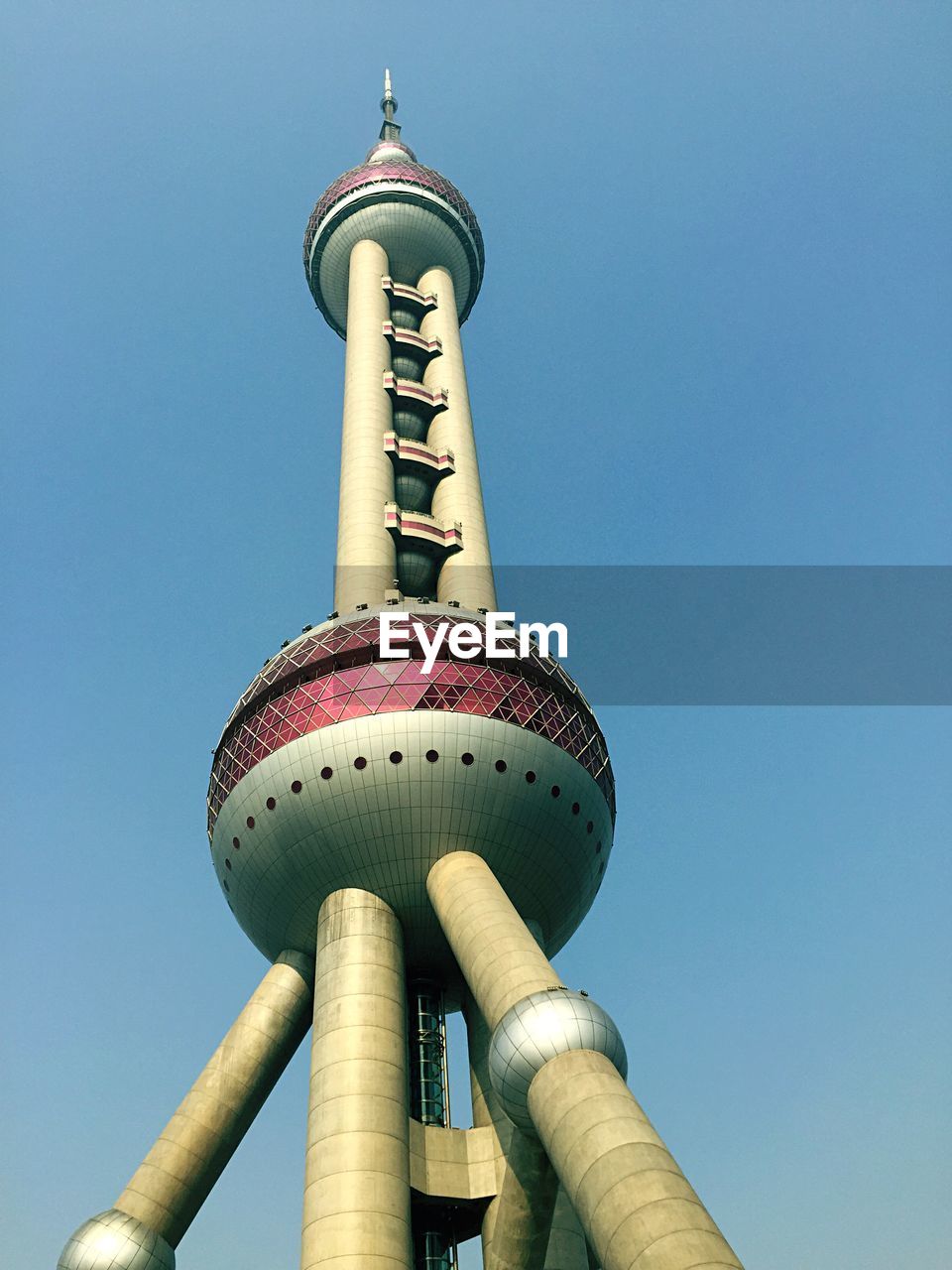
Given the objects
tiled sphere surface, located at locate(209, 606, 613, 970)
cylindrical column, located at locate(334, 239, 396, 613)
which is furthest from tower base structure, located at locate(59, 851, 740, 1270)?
cylindrical column, located at locate(334, 239, 396, 613)

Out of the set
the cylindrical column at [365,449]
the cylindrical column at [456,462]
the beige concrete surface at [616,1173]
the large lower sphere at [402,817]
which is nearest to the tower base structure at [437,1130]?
the beige concrete surface at [616,1173]

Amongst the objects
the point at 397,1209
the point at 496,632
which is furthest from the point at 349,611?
the point at 397,1209

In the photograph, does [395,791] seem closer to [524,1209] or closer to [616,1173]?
[524,1209]

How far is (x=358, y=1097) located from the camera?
38.0m

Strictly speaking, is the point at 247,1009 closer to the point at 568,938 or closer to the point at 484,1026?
the point at 484,1026

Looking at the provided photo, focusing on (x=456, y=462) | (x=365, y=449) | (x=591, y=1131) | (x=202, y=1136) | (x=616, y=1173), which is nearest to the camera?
(x=616, y=1173)

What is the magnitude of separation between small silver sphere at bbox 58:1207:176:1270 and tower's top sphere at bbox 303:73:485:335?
62105 mm

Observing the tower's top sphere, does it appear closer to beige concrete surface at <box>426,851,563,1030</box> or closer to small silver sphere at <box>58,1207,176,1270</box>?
beige concrete surface at <box>426,851,563,1030</box>

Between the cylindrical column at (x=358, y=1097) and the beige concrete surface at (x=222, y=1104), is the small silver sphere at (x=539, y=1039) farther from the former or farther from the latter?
the beige concrete surface at (x=222, y=1104)

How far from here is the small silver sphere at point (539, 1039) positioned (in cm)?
3247

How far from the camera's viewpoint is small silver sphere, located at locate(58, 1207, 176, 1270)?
3841 centimetres

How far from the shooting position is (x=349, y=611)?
52781 millimetres

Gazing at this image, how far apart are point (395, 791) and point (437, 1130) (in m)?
12.9

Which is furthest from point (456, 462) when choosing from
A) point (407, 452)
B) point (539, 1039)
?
point (539, 1039)
